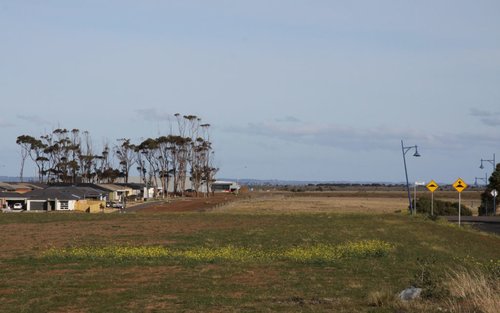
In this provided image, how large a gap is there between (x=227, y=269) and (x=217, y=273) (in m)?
1.16

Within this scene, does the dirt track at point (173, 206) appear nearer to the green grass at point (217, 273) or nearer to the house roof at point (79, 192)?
the house roof at point (79, 192)

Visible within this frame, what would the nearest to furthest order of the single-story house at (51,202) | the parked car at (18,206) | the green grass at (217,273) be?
the green grass at (217,273)
the parked car at (18,206)
the single-story house at (51,202)

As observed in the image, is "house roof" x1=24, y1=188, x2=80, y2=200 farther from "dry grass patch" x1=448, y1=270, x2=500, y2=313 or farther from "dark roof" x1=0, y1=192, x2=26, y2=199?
"dry grass patch" x1=448, y1=270, x2=500, y2=313

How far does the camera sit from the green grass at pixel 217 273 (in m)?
15.4

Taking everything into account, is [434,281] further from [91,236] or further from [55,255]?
[91,236]

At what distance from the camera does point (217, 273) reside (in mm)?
21641

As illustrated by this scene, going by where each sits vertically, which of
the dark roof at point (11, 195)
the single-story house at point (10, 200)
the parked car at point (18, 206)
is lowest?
the parked car at point (18, 206)

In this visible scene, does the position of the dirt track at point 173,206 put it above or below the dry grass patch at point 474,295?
below

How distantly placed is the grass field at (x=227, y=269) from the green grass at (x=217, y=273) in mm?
28

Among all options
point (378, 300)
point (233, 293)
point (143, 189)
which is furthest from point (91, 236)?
point (143, 189)

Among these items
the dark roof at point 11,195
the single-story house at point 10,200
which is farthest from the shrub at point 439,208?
the dark roof at point 11,195

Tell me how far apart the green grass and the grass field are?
28 mm

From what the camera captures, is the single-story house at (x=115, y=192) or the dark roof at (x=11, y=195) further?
the single-story house at (x=115, y=192)

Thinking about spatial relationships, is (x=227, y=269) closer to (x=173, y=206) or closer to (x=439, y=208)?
(x=439, y=208)
